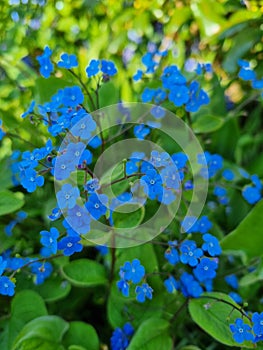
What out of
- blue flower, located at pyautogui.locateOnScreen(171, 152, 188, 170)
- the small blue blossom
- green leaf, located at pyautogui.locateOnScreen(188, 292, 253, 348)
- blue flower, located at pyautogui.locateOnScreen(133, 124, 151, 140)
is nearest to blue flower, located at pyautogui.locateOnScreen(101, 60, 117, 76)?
the small blue blossom

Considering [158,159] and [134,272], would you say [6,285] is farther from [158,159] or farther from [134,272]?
[158,159]

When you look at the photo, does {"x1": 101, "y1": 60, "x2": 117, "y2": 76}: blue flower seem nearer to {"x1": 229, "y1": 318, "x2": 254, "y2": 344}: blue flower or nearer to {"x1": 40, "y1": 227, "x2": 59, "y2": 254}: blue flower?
{"x1": 40, "y1": 227, "x2": 59, "y2": 254}: blue flower

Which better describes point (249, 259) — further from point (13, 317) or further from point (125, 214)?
point (13, 317)

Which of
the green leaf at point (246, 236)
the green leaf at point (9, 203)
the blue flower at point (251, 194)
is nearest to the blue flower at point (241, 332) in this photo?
the green leaf at point (246, 236)

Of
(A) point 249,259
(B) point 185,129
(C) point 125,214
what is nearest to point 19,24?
(B) point 185,129

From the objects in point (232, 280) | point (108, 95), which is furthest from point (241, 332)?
point (108, 95)

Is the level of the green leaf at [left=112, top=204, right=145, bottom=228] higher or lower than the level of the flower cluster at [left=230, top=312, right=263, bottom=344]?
higher
